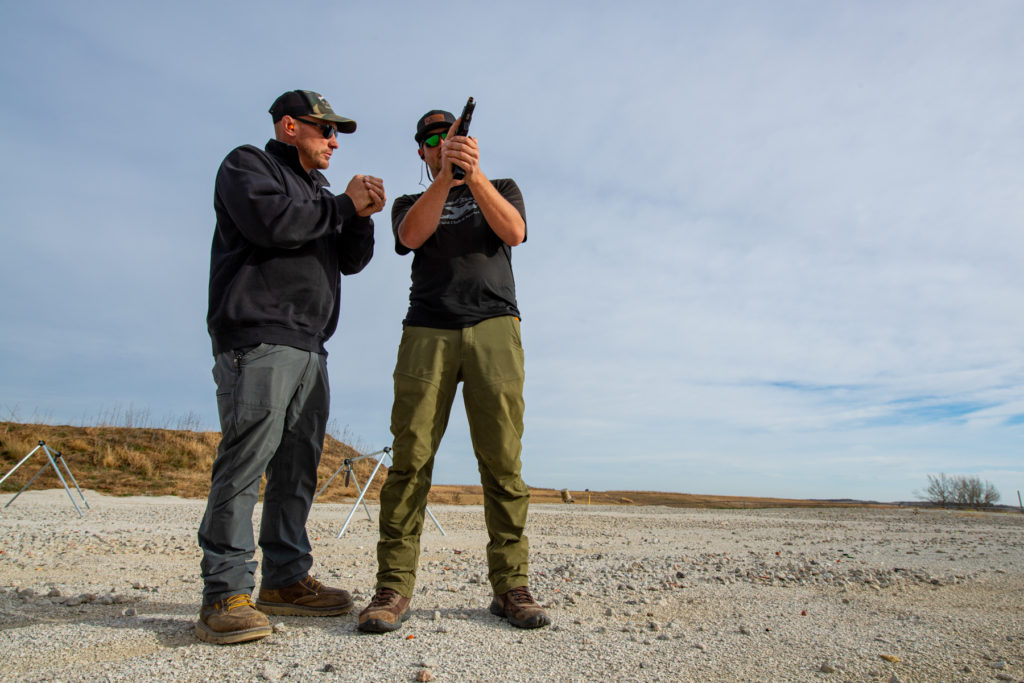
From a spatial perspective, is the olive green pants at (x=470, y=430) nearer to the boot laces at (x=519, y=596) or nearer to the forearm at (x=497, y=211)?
the boot laces at (x=519, y=596)

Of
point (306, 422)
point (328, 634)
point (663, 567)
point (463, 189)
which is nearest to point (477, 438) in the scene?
point (306, 422)

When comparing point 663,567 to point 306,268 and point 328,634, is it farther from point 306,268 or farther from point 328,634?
point 306,268

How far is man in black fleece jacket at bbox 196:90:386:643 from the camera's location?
2.56 metres

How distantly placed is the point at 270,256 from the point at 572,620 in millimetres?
2191

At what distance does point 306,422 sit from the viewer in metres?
2.92

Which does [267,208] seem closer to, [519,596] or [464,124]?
[464,124]

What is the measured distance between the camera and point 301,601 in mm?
2924

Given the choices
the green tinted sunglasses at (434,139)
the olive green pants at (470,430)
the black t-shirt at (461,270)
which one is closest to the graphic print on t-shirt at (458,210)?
the black t-shirt at (461,270)

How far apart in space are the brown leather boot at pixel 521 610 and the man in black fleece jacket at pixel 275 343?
0.79 meters

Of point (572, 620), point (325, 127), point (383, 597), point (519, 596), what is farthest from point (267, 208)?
point (572, 620)

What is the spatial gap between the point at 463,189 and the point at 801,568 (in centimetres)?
361

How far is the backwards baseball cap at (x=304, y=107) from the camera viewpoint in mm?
3077

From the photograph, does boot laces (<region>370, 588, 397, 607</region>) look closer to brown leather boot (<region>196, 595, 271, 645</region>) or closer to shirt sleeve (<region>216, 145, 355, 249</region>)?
brown leather boot (<region>196, 595, 271, 645</region>)

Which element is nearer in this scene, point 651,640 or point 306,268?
point 651,640
